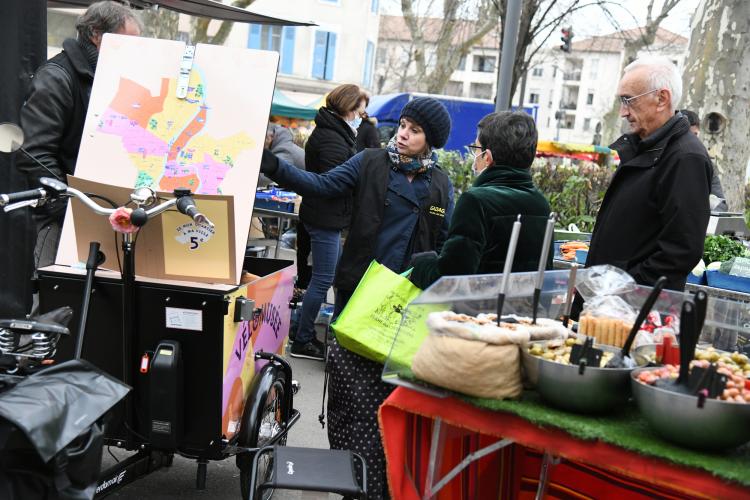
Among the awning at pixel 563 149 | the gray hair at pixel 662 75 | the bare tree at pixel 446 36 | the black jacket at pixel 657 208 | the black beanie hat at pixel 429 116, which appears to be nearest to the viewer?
the black jacket at pixel 657 208

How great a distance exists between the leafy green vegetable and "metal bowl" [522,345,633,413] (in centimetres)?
393

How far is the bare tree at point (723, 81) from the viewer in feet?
32.1

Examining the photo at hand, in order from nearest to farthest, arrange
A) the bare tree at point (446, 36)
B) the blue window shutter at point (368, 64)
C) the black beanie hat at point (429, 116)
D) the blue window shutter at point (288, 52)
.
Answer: the black beanie hat at point (429, 116), the bare tree at point (446, 36), the blue window shutter at point (288, 52), the blue window shutter at point (368, 64)

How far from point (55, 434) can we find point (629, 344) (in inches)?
64.6

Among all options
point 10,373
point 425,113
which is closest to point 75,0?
point 425,113

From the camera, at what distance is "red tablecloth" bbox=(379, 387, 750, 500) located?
1996 mm

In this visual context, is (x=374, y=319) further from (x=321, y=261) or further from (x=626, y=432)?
(x=321, y=261)

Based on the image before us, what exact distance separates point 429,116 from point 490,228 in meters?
0.96

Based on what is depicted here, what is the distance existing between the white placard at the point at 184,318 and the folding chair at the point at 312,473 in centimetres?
57

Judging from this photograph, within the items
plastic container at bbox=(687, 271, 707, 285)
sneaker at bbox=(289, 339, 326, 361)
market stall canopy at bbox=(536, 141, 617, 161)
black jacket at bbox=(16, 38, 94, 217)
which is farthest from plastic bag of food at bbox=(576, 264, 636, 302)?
market stall canopy at bbox=(536, 141, 617, 161)

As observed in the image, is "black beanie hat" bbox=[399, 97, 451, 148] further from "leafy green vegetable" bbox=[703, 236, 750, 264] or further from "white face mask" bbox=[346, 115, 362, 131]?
"leafy green vegetable" bbox=[703, 236, 750, 264]

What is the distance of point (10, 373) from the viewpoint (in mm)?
2463

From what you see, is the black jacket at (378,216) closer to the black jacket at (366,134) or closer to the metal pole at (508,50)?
the black jacket at (366,134)

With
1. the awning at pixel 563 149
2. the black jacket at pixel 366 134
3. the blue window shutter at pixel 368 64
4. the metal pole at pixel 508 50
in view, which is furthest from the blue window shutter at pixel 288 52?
the black jacket at pixel 366 134
